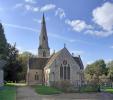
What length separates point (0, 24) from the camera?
29.7 metres

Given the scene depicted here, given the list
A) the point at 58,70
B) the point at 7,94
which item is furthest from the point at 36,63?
the point at 7,94

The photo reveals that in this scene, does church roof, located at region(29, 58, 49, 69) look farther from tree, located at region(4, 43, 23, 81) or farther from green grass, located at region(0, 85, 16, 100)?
green grass, located at region(0, 85, 16, 100)

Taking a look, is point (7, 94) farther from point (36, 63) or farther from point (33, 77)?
point (36, 63)

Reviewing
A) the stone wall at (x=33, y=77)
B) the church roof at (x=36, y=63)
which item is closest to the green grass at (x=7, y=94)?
the stone wall at (x=33, y=77)

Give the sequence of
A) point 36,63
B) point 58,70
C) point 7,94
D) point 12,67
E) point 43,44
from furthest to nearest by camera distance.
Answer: point 43,44 → point 36,63 → point 12,67 → point 58,70 → point 7,94

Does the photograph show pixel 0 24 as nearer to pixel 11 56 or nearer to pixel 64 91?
pixel 11 56

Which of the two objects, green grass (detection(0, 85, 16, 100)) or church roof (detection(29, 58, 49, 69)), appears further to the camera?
church roof (detection(29, 58, 49, 69))

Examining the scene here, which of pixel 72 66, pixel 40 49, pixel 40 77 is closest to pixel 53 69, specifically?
pixel 72 66

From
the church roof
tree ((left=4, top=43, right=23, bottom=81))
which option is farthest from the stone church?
tree ((left=4, top=43, right=23, bottom=81))

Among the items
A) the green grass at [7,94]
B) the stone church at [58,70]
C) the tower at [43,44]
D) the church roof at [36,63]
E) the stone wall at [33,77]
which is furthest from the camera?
the tower at [43,44]

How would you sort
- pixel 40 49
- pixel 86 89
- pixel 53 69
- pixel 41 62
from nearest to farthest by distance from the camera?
pixel 86 89 < pixel 53 69 < pixel 41 62 < pixel 40 49

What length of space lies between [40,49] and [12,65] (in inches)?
756

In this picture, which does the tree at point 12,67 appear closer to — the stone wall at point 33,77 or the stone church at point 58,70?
the stone wall at point 33,77

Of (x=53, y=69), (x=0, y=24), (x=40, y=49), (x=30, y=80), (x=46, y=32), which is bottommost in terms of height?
(x=30, y=80)
